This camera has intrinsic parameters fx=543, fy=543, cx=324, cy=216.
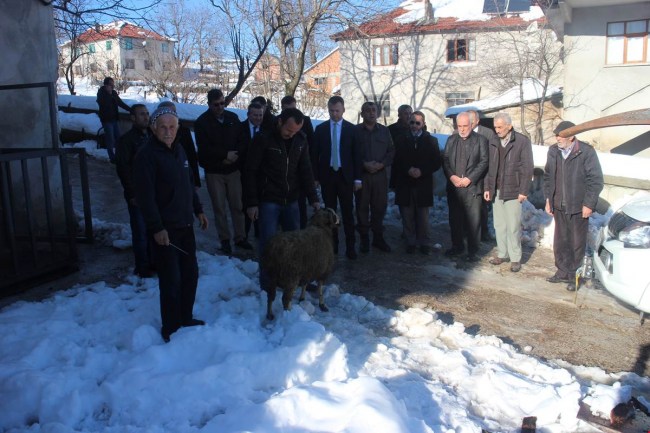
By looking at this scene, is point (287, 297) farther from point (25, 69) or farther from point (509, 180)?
point (25, 69)

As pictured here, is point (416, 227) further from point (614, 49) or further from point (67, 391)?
point (614, 49)

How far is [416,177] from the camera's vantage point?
7738mm

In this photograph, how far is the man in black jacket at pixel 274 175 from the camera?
546 cm

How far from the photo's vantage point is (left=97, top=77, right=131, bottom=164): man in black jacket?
13.2 m

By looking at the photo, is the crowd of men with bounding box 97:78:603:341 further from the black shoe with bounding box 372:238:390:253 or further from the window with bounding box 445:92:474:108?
the window with bounding box 445:92:474:108

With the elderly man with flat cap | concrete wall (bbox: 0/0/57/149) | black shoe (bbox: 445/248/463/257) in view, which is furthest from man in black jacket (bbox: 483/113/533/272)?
→ concrete wall (bbox: 0/0/57/149)

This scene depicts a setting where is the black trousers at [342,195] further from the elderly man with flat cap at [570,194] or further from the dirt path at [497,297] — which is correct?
the elderly man with flat cap at [570,194]

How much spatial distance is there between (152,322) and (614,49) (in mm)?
21493

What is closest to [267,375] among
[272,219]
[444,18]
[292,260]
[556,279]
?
[292,260]

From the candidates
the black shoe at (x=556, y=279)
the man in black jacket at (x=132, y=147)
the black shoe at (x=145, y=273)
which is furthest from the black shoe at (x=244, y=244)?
the black shoe at (x=556, y=279)

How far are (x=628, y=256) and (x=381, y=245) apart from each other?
3.36m

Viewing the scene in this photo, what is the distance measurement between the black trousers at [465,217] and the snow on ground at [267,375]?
2508 mm

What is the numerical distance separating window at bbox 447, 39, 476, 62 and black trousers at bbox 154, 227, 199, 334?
111 feet

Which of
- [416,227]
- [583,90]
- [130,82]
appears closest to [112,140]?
[416,227]
